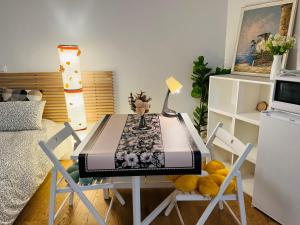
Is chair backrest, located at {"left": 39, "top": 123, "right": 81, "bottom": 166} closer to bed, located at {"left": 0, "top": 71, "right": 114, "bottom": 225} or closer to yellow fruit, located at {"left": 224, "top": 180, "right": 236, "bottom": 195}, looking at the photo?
bed, located at {"left": 0, "top": 71, "right": 114, "bottom": 225}

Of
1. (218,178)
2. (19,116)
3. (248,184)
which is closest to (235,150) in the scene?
(218,178)

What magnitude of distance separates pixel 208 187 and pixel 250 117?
0.95 meters

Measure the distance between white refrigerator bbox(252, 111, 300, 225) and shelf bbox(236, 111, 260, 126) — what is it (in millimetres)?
Answer: 267

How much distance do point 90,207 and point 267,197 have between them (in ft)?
4.28

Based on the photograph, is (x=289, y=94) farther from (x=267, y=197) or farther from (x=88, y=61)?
(x=88, y=61)

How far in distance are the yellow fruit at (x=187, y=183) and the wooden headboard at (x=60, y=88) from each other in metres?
1.60

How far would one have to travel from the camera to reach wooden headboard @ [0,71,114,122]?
2.60 meters

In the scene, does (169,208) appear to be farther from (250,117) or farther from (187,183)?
(250,117)

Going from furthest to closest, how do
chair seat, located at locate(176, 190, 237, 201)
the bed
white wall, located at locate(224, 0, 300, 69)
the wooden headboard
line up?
the wooden headboard → white wall, located at locate(224, 0, 300, 69) → the bed → chair seat, located at locate(176, 190, 237, 201)

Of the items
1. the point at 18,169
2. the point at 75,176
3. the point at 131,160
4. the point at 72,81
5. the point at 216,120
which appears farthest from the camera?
the point at 216,120

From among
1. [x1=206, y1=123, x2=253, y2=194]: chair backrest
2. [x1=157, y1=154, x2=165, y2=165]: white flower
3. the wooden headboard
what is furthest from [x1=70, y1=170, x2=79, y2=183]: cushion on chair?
the wooden headboard

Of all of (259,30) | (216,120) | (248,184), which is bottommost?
(248,184)

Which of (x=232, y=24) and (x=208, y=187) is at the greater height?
(x=232, y=24)

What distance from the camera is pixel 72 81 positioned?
2324 millimetres
